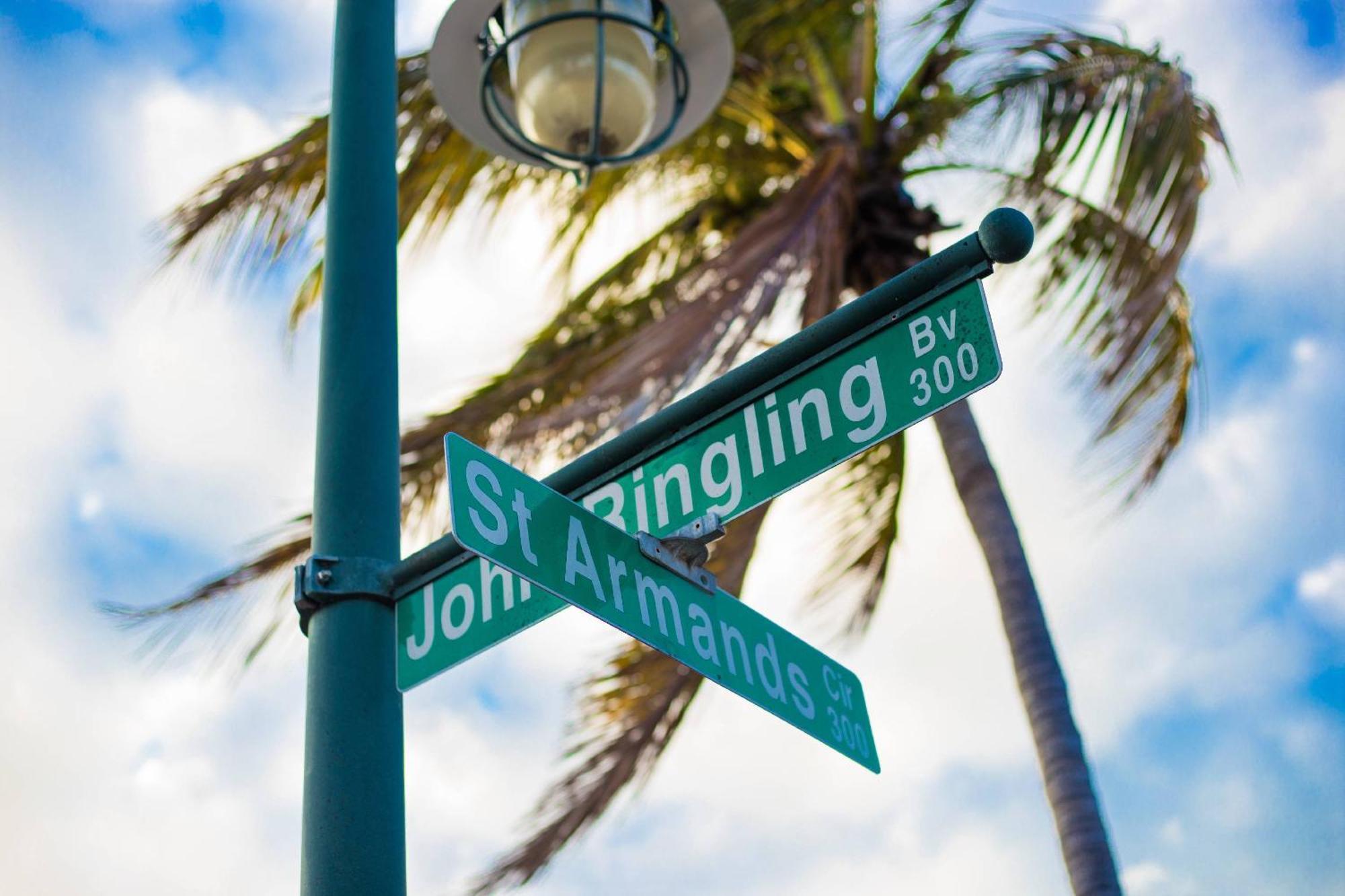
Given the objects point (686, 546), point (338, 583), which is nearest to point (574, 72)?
point (338, 583)

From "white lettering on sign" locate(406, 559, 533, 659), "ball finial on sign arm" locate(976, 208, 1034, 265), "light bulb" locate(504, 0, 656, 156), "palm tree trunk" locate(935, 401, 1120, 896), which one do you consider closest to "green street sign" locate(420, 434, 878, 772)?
"white lettering on sign" locate(406, 559, 533, 659)

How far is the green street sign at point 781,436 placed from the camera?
2.63 metres

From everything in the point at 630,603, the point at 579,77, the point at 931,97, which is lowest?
the point at 630,603

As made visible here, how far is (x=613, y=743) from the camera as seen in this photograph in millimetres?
8320

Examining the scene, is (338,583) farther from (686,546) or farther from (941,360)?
(941,360)

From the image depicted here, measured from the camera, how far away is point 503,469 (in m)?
2.65

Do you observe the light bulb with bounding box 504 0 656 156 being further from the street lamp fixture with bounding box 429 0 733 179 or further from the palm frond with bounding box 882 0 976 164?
the palm frond with bounding box 882 0 976 164

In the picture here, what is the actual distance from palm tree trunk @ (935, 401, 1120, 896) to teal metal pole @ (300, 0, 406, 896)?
365cm

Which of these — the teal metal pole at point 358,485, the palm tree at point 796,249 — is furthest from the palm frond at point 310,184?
the teal metal pole at point 358,485

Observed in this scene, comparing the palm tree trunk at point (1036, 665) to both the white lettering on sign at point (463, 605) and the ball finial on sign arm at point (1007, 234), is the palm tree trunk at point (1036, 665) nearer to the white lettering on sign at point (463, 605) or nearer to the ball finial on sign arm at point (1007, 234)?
the white lettering on sign at point (463, 605)

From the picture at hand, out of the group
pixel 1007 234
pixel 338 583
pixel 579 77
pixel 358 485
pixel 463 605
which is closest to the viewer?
pixel 1007 234

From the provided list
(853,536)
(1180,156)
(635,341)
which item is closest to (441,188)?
(635,341)

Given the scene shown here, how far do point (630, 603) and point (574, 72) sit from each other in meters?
2.10

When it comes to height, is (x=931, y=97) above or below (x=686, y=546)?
above
